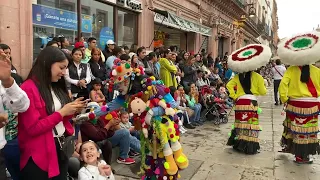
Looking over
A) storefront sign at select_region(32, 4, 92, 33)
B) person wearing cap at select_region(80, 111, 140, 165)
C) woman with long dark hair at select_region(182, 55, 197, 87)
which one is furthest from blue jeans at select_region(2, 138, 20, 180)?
woman with long dark hair at select_region(182, 55, 197, 87)

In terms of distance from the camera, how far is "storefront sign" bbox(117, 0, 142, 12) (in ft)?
31.7

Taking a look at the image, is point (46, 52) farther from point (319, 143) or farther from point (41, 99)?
point (319, 143)

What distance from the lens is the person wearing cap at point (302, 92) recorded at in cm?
486

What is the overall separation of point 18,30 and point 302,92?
17.2ft

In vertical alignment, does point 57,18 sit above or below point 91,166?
above

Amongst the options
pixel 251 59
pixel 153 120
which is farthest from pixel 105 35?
pixel 153 120

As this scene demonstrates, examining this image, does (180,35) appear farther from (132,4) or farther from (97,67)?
(97,67)

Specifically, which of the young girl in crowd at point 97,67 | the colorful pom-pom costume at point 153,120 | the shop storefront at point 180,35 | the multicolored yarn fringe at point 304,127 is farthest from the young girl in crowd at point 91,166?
the shop storefront at point 180,35

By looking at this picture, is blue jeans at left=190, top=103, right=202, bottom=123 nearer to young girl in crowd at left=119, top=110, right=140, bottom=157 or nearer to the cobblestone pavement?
the cobblestone pavement

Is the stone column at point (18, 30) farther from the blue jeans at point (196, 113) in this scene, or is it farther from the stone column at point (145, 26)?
the stone column at point (145, 26)

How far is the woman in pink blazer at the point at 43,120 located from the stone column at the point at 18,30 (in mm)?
3858

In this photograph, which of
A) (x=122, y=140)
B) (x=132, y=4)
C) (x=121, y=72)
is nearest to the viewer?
(x=121, y=72)

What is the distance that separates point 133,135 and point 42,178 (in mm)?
2773

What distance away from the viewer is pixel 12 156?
2920mm
